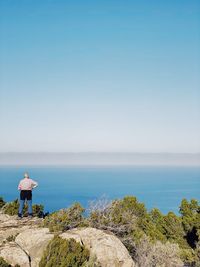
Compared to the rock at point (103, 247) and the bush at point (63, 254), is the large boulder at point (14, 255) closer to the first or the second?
the bush at point (63, 254)

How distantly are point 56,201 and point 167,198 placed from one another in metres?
62.1

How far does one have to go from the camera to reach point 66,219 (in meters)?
14.0

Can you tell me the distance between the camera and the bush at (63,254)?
1081 centimetres

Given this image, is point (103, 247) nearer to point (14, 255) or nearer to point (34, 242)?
point (34, 242)

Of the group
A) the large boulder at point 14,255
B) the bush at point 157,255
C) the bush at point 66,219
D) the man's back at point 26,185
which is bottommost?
the bush at point 157,255

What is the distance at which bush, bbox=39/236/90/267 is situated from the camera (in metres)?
10.8

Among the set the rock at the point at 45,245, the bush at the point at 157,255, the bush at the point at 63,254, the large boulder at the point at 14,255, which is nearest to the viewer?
the bush at the point at 63,254

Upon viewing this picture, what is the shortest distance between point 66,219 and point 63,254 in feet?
10.3

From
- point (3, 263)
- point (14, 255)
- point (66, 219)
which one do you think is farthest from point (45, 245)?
point (66, 219)

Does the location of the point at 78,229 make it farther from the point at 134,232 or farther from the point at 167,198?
the point at 167,198

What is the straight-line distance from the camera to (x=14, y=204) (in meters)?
18.2

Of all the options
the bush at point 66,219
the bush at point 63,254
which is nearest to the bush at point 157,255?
the bush at point 66,219

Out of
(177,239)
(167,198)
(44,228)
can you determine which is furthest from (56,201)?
(44,228)

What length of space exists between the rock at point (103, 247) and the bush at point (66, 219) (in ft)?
2.41
